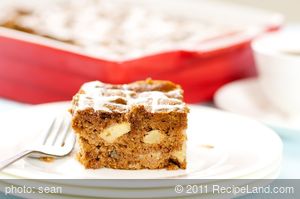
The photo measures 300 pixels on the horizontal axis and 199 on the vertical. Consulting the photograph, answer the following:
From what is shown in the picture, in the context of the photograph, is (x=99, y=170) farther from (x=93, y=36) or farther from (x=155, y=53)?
(x=93, y=36)

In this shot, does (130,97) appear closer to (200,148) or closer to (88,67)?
(200,148)

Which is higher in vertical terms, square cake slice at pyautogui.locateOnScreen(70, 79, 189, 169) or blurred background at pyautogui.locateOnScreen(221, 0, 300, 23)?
blurred background at pyautogui.locateOnScreen(221, 0, 300, 23)

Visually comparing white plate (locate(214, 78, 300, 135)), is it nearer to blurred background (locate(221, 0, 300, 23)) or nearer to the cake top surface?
the cake top surface

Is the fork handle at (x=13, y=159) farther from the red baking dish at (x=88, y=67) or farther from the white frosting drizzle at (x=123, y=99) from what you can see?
the red baking dish at (x=88, y=67)

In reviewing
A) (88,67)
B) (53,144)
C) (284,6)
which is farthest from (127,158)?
(284,6)

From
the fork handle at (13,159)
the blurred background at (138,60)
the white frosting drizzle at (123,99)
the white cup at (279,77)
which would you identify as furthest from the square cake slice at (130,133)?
the white cup at (279,77)

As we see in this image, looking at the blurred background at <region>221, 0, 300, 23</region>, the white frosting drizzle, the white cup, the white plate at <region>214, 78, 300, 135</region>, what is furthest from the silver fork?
the blurred background at <region>221, 0, 300, 23</region>
